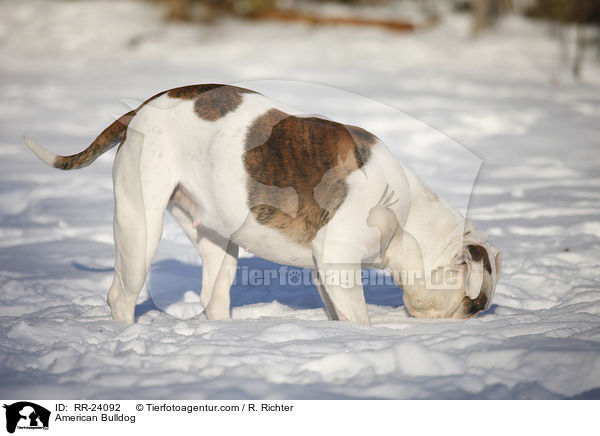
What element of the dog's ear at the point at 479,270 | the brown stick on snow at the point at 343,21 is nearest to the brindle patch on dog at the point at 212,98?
the dog's ear at the point at 479,270

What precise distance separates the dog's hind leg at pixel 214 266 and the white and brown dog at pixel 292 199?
333mm

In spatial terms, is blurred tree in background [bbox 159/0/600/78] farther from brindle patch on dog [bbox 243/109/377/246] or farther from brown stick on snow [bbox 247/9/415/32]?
brindle patch on dog [bbox 243/109/377/246]

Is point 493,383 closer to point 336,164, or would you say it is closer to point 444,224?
point 444,224

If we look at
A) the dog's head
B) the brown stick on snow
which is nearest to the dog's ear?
the dog's head

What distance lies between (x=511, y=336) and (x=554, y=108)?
9.01 m

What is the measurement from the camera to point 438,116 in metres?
10.0

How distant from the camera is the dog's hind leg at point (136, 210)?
119 inches

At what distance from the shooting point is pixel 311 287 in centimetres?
425

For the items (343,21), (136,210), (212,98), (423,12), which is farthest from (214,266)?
(423,12)

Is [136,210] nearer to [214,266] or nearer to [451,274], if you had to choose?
[214,266]
